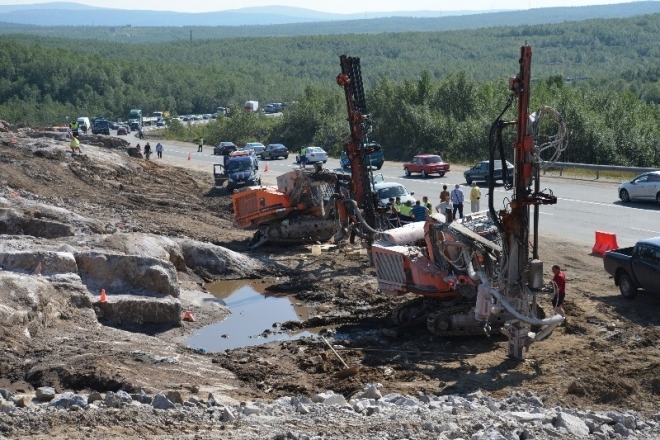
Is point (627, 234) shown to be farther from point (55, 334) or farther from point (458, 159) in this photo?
point (458, 159)

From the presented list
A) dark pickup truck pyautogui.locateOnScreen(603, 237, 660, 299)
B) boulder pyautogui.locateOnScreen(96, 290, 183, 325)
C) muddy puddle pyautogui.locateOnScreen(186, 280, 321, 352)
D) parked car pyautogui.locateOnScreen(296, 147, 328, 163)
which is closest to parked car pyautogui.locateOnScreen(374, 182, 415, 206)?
muddy puddle pyautogui.locateOnScreen(186, 280, 321, 352)

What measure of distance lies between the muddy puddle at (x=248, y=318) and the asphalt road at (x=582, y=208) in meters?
7.95

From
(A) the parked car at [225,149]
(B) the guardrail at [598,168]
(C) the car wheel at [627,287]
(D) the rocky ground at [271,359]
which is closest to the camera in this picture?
(D) the rocky ground at [271,359]

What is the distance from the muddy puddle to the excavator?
3098mm

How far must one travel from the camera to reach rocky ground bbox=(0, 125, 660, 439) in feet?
43.2

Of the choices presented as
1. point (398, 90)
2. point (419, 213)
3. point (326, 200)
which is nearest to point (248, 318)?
point (326, 200)

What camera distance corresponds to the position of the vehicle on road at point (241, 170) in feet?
144

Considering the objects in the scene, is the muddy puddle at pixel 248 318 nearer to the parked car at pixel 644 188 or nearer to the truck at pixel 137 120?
the parked car at pixel 644 188

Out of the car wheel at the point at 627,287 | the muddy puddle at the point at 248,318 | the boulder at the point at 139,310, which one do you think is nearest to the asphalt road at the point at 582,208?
the car wheel at the point at 627,287

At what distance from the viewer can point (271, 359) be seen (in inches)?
740

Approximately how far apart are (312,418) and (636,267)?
1043 cm

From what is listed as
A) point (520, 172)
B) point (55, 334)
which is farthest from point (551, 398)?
point (55, 334)

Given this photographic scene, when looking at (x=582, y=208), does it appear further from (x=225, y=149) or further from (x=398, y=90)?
(x=398, y=90)

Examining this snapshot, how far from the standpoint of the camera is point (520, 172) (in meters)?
17.1
